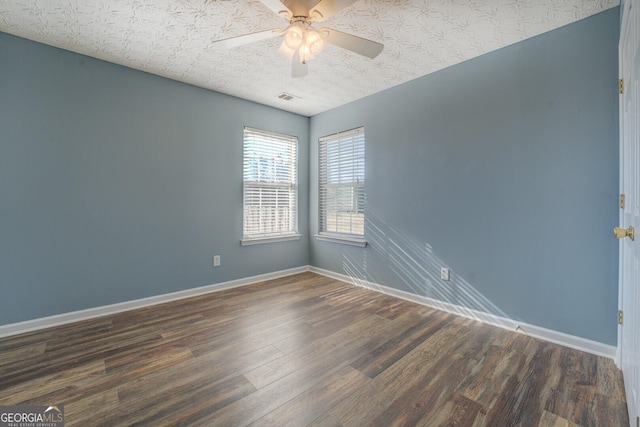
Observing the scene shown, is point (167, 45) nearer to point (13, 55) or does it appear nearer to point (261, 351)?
point (13, 55)

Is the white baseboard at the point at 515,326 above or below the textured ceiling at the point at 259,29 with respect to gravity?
below

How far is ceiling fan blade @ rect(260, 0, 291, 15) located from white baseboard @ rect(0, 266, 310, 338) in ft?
9.74

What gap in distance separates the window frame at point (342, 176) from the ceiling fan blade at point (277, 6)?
2.23m

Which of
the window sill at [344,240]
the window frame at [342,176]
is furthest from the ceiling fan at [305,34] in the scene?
the window sill at [344,240]

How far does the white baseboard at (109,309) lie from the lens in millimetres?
2334

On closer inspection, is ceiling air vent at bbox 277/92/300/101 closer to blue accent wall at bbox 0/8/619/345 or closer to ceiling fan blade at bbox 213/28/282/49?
blue accent wall at bbox 0/8/619/345

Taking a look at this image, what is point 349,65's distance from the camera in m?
2.76

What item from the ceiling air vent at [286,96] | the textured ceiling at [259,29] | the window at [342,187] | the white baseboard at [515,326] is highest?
the ceiling air vent at [286,96]

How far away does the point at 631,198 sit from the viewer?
144 centimetres

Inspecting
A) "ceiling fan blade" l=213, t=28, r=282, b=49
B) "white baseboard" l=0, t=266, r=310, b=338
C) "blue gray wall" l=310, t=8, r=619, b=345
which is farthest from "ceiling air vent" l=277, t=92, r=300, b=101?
"white baseboard" l=0, t=266, r=310, b=338

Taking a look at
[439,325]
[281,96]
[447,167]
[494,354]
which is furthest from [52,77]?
[494,354]

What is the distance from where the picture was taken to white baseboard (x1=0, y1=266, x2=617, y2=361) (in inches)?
82.5

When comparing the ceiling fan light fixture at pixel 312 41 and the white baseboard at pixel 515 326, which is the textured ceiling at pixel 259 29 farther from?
the white baseboard at pixel 515 326

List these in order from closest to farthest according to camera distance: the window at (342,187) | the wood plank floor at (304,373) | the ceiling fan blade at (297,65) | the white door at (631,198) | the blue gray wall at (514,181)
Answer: the white door at (631,198) → the wood plank floor at (304,373) → the ceiling fan blade at (297,65) → the blue gray wall at (514,181) → the window at (342,187)
